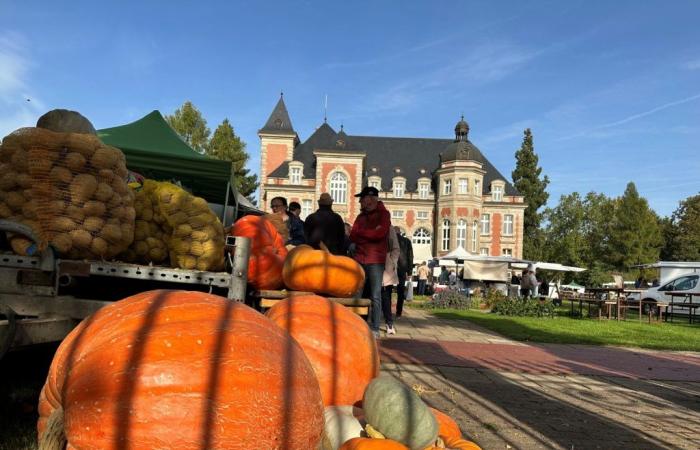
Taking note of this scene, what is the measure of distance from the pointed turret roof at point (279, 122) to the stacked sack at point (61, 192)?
5470 centimetres

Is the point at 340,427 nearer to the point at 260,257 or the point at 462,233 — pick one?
the point at 260,257

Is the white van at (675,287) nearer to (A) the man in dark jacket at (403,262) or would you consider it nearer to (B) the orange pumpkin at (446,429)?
(A) the man in dark jacket at (403,262)

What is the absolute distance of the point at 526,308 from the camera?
1611cm

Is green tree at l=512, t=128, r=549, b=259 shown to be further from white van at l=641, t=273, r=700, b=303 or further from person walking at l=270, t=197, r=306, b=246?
person walking at l=270, t=197, r=306, b=246

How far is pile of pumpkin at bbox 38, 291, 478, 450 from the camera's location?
1.54 metres

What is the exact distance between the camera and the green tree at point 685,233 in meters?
51.9

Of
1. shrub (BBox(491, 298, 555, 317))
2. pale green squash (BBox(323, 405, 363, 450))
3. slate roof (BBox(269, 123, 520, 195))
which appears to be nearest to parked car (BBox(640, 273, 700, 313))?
shrub (BBox(491, 298, 555, 317))

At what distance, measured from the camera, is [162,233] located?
361 centimetres

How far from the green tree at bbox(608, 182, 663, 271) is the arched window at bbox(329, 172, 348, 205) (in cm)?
2725

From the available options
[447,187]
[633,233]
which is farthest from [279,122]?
[633,233]

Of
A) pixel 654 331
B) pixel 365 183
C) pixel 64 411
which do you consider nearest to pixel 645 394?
pixel 64 411

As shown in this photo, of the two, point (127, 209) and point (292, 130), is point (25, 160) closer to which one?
point (127, 209)

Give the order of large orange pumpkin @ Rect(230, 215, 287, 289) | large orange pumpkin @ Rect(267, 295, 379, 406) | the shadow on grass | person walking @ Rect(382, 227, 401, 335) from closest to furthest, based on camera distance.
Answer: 1. large orange pumpkin @ Rect(267, 295, 379, 406)
2. the shadow on grass
3. large orange pumpkin @ Rect(230, 215, 287, 289)
4. person walking @ Rect(382, 227, 401, 335)

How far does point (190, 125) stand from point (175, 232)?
34.5m
